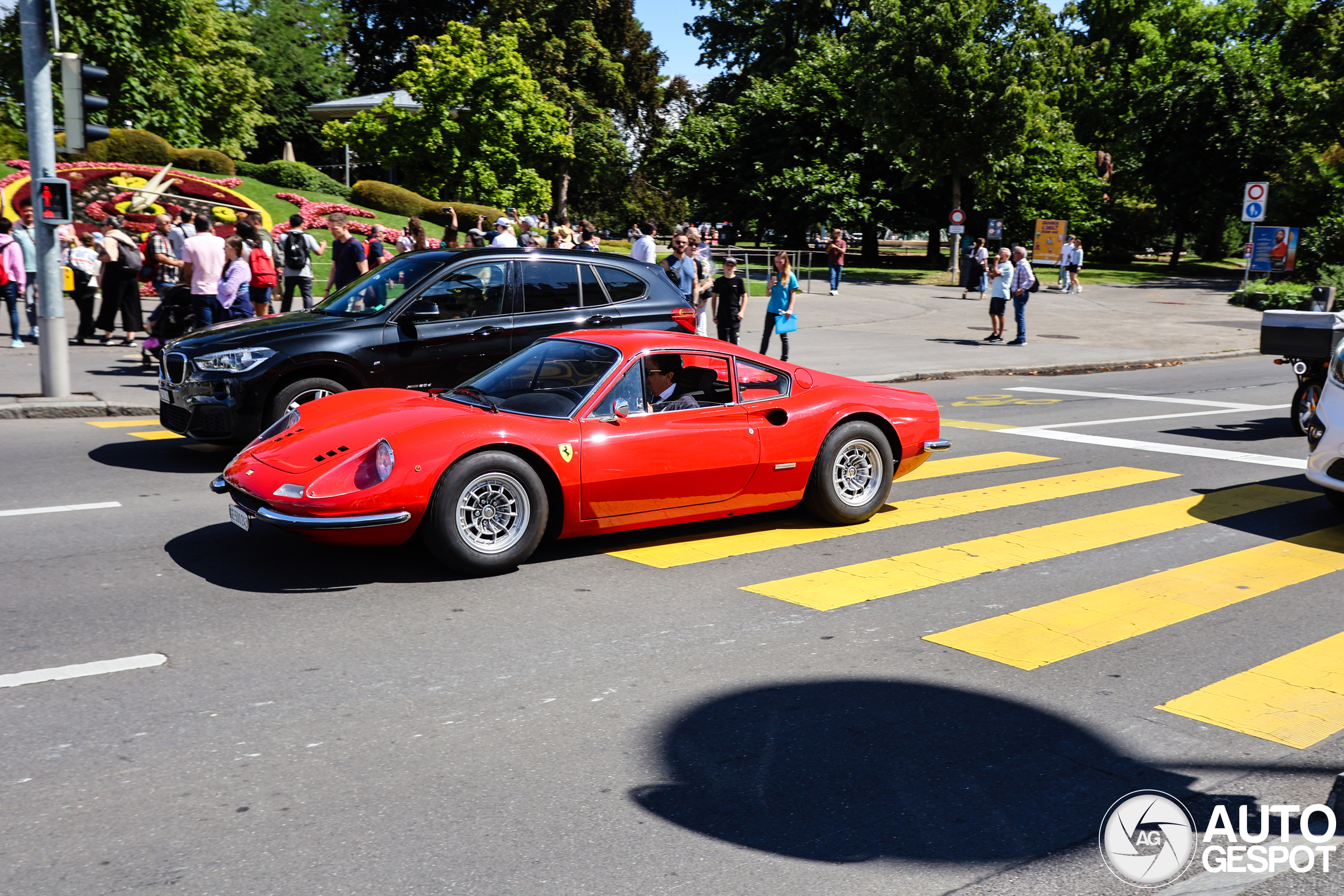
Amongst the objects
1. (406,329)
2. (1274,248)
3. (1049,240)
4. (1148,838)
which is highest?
(1049,240)

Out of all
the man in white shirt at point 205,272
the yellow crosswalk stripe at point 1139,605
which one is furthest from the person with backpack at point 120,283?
the yellow crosswalk stripe at point 1139,605

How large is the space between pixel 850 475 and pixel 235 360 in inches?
197

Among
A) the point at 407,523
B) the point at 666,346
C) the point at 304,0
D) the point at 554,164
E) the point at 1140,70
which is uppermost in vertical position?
the point at 304,0

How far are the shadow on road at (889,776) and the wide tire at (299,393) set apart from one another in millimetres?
5517

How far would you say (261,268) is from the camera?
15.1m

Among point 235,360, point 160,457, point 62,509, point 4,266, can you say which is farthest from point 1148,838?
point 4,266

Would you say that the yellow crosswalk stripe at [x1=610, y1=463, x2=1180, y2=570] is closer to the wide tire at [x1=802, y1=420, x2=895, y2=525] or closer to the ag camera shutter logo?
the wide tire at [x1=802, y1=420, x2=895, y2=525]

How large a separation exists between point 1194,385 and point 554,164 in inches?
1660

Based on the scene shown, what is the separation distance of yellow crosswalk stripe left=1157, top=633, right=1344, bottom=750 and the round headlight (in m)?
3.96

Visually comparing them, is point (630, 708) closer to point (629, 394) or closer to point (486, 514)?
point (486, 514)

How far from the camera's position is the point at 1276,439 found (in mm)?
12211

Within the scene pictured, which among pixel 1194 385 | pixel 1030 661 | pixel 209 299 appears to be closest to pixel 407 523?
pixel 1030 661

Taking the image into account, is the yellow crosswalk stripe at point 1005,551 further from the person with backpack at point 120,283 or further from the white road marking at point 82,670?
the person with backpack at point 120,283

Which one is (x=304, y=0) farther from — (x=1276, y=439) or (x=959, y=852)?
(x=959, y=852)
